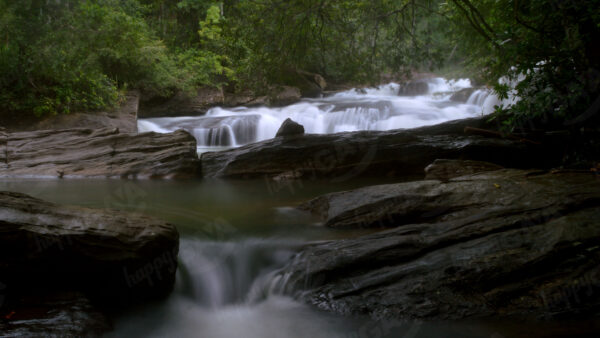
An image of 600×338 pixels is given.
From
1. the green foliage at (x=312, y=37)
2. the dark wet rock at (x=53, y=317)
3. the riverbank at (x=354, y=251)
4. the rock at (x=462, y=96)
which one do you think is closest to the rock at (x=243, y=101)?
the rock at (x=462, y=96)

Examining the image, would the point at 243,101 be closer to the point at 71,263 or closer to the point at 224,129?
the point at 224,129

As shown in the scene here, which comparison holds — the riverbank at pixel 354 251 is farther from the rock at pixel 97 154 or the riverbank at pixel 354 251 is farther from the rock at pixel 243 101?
the rock at pixel 243 101

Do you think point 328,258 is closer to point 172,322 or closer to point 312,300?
point 312,300

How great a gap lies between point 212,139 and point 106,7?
20.9 ft

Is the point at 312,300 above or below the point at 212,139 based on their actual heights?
below

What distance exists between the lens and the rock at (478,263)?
285 centimetres

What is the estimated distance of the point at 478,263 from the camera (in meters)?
3.12

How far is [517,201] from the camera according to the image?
4.06 m

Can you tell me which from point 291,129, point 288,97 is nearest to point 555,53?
point 291,129

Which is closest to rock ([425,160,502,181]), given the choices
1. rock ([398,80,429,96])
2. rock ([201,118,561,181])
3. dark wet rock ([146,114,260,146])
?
rock ([201,118,561,181])

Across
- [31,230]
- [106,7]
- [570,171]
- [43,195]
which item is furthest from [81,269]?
[106,7]

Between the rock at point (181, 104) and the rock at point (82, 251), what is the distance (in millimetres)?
13205

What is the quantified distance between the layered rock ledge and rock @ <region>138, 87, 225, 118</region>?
13.2 metres

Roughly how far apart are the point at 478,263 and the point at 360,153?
5776mm
